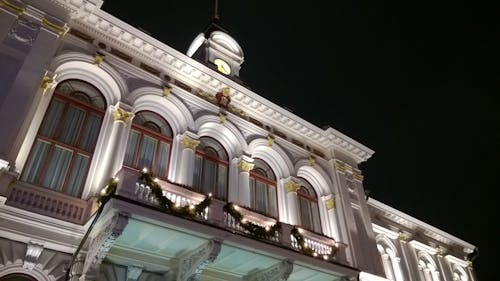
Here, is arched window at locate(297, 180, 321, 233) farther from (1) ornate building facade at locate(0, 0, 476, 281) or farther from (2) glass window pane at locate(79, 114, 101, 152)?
(2) glass window pane at locate(79, 114, 101, 152)

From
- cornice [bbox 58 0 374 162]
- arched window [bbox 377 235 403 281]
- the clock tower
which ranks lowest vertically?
arched window [bbox 377 235 403 281]

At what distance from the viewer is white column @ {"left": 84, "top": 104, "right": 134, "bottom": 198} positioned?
11883 mm

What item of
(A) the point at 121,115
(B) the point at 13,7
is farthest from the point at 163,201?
(B) the point at 13,7

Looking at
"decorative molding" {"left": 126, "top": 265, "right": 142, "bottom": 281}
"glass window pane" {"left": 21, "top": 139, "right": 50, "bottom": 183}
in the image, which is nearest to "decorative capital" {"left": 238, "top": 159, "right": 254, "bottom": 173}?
"decorative molding" {"left": 126, "top": 265, "right": 142, "bottom": 281}

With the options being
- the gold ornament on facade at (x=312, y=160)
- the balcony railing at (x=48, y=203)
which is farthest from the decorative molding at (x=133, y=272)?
the gold ornament on facade at (x=312, y=160)

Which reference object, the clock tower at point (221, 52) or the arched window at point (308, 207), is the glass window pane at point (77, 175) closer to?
the arched window at point (308, 207)

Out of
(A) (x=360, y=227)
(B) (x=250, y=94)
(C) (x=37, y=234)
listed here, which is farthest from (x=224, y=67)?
(C) (x=37, y=234)

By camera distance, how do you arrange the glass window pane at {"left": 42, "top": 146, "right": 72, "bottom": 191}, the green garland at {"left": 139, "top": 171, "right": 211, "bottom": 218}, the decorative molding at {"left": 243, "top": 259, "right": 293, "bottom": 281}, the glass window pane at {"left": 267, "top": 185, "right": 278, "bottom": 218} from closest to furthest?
the green garland at {"left": 139, "top": 171, "right": 211, "bottom": 218} < the glass window pane at {"left": 42, "top": 146, "right": 72, "bottom": 191} < the decorative molding at {"left": 243, "top": 259, "right": 293, "bottom": 281} < the glass window pane at {"left": 267, "top": 185, "right": 278, "bottom": 218}

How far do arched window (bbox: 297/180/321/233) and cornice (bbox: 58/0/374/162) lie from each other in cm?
241

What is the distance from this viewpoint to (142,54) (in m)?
15.1

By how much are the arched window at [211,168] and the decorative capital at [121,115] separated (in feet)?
9.55

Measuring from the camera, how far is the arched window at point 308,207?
55.2 feet

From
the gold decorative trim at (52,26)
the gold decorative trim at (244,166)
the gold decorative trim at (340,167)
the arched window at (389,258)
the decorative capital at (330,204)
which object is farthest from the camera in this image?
the arched window at (389,258)

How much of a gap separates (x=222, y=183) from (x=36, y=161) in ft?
20.7
